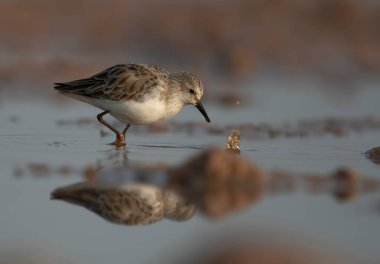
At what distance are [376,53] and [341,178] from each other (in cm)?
1081

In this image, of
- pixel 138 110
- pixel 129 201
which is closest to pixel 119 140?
pixel 138 110

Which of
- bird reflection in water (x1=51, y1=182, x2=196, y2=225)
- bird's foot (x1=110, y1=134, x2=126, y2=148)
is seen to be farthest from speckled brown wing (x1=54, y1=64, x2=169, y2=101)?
bird reflection in water (x1=51, y1=182, x2=196, y2=225)

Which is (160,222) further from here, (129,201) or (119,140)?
(119,140)

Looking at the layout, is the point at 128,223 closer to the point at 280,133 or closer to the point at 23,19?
the point at 280,133

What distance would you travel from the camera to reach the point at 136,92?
10602 mm

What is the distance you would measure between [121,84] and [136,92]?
24cm

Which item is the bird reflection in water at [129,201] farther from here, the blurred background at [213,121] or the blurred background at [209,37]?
the blurred background at [209,37]

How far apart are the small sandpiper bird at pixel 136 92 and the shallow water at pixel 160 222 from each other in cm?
44

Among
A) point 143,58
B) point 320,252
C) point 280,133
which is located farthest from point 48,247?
point 143,58

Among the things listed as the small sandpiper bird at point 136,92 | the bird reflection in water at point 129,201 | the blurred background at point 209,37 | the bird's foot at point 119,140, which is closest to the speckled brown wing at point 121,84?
the small sandpiper bird at point 136,92

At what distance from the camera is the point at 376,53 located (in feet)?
61.7

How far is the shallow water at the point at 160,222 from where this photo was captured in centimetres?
646

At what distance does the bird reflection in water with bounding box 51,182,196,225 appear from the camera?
23.9 feet

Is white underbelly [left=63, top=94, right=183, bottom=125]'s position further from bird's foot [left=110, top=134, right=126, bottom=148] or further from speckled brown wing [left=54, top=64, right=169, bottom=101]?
bird's foot [left=110, top=134, right=126, bottom=148]
